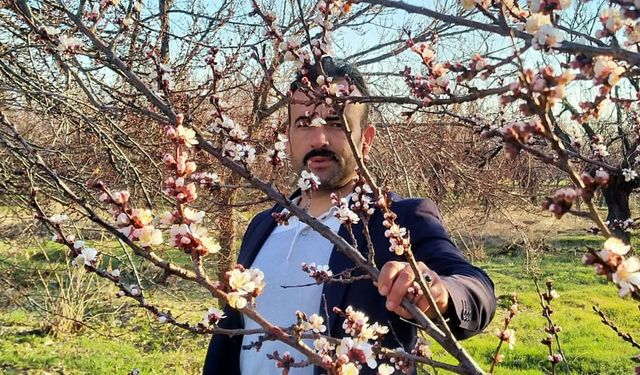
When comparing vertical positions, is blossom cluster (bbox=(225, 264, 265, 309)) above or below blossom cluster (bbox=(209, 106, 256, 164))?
below

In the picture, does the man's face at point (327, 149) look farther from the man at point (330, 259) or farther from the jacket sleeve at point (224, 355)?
the jacket sleeve at point (224, 355)

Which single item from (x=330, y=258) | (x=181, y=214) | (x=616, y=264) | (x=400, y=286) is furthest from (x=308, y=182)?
(x=616, y=264)

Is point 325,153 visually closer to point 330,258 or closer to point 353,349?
point 330,258

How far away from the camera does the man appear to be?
1.49 m

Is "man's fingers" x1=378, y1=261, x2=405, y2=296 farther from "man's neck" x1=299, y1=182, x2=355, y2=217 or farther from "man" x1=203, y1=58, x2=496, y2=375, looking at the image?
"man's neck" x1=299, y1=182, x2=355, y2=217

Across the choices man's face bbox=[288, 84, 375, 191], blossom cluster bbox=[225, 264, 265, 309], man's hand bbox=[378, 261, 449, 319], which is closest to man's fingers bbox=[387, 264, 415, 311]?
man's hand bbox=[378, 261, 449, 319]

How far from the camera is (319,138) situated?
195 centimetres

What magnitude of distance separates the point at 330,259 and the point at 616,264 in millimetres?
1156

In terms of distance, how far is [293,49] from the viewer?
1.36 m

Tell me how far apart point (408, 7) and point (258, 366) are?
4.17 ft

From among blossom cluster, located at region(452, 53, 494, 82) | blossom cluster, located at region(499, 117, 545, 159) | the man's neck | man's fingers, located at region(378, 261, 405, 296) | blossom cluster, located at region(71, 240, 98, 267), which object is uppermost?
the man's neck

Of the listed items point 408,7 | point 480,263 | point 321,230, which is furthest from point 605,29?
point 480,263

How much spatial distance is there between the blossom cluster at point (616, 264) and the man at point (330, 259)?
59cm

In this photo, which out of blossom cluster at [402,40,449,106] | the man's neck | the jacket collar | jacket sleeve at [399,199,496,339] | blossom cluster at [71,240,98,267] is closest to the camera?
blossom cluster at [71,240,98,267]
